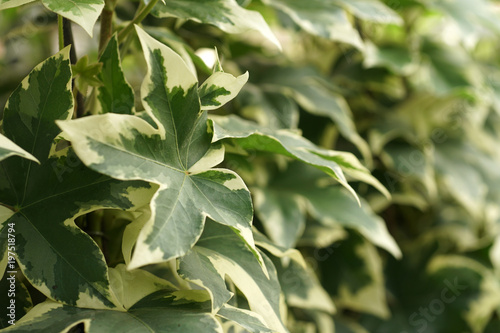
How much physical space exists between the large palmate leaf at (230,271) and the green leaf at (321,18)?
39cm

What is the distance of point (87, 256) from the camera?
0.42m

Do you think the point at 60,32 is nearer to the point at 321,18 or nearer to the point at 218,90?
the point at 218,90

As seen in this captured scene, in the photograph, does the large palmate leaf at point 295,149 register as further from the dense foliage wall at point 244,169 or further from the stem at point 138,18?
the stem at point 138,18

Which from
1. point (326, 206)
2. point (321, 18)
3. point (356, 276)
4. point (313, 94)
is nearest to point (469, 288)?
point (356, 276)

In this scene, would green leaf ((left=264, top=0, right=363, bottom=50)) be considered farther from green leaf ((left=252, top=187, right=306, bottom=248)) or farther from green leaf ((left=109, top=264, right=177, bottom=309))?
green leaf ((left=109, top=264, right=177, bottom=309))

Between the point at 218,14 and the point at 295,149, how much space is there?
6.9 inches

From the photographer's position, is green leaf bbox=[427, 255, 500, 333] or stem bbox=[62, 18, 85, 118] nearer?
stem bbox=[62, 18, 85, 118]

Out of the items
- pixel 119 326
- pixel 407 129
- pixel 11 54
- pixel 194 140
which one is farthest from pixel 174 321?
pixel 11 54

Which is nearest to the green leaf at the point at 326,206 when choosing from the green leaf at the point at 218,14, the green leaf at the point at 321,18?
the green leaf at the point at 321,18

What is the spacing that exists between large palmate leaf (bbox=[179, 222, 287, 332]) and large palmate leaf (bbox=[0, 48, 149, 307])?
8 cm

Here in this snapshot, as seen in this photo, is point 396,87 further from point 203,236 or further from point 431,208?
point 203,236

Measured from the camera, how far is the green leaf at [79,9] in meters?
0.41

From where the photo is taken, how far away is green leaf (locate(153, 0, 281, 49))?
1.72 feet

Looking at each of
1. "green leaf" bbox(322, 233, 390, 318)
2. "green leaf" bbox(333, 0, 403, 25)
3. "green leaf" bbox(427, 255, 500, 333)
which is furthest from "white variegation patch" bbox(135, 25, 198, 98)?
"green leaf" bbox(427, 255, 500, 333)
